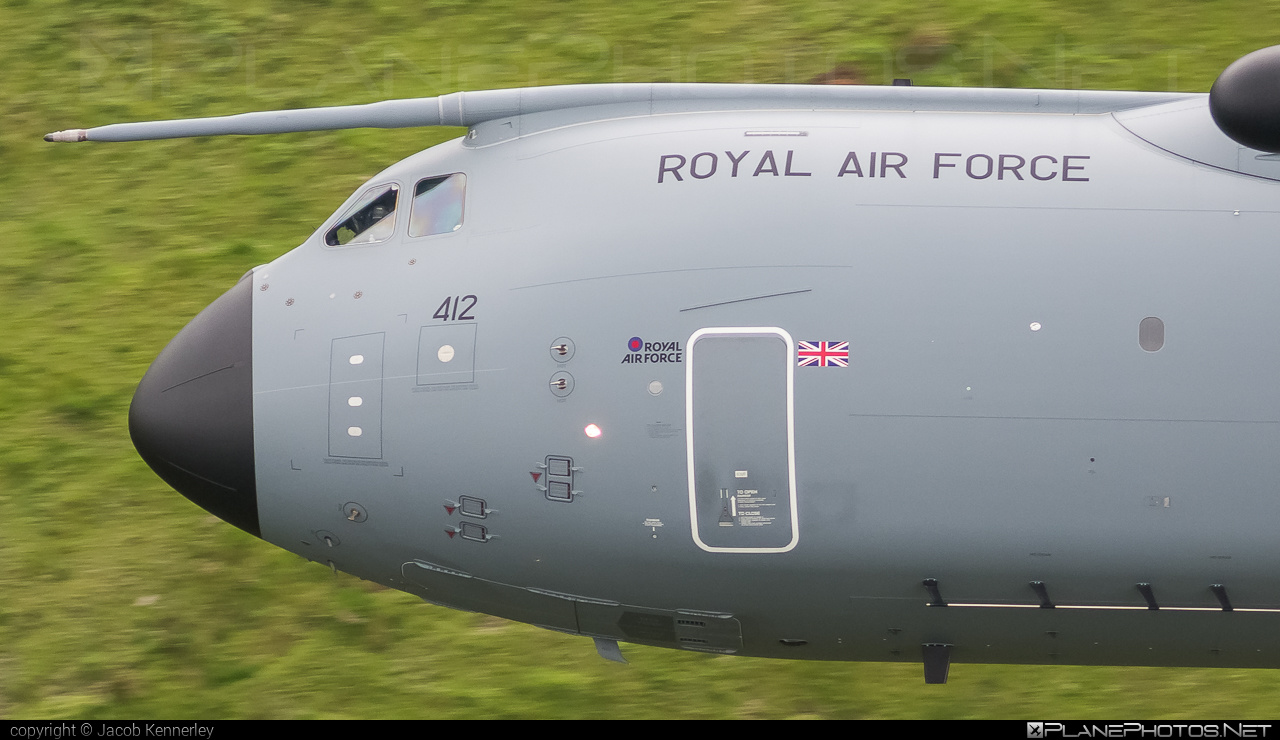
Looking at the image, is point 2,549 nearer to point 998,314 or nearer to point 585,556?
point 585,556

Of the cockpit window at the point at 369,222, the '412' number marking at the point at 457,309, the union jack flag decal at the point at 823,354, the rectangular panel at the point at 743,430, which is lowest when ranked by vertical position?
the rectangular panel at the point at 743,430

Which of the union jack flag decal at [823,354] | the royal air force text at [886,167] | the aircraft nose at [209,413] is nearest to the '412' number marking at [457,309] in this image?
the aircraft nose at [209,413]

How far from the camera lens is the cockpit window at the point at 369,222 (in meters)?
10.4

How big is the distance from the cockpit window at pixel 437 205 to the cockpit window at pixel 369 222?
208mm

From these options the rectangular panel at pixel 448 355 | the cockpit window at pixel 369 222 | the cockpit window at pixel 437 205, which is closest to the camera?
the rectangular panel at pixel 448 355

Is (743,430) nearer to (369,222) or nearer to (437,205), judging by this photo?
(437,205)

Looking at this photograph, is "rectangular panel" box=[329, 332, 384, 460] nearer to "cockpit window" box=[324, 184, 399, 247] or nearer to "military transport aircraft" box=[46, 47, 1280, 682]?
"military transport aircraft" box=[46, 47, 1280, 682]

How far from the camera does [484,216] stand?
10.1 meters

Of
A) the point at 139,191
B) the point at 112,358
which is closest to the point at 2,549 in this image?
the point at 112,358

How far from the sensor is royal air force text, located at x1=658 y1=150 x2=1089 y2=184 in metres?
9.77

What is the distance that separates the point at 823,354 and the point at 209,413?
4816 mm

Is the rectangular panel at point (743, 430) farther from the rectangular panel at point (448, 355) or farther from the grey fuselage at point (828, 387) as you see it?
the rectangular panel at point (448, 355)

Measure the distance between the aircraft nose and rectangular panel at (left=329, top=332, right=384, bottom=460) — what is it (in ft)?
2.38

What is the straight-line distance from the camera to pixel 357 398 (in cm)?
983
